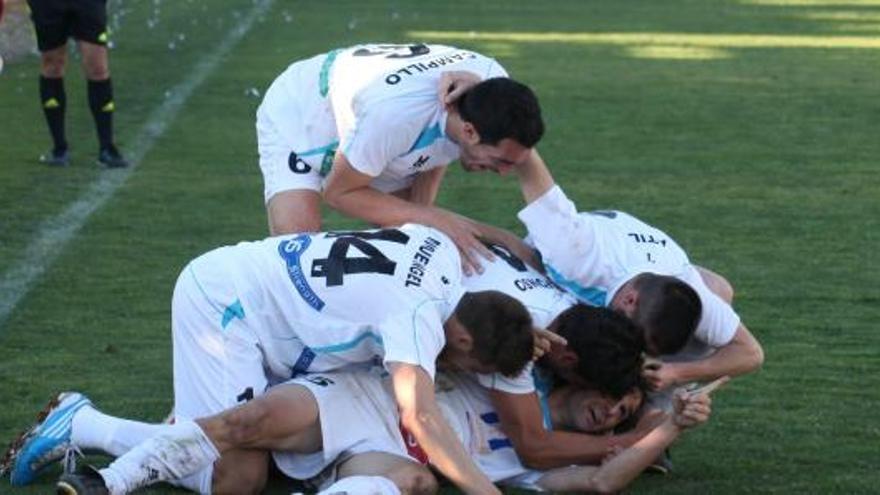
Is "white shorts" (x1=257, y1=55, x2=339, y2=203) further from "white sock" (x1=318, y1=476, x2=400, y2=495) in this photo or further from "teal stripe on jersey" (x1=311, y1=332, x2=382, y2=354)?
"white sock" (x1=318, y1=476, x2=400, y2=495)

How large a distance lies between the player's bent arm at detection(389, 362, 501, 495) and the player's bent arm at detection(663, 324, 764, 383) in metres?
1.06

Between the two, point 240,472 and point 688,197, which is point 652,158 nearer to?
point 688,197

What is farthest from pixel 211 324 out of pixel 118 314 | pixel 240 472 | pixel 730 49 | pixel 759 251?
pixel 730 49

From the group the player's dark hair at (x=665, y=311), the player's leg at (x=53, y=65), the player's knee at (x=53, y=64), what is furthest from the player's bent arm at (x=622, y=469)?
the player's knee at (x=53, y=64)

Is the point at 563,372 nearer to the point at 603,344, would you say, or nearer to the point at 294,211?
the point at 603,344

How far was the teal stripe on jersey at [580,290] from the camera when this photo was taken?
6434mm

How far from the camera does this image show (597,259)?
638cm

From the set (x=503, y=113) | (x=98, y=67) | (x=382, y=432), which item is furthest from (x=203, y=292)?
(x=98, y=67)

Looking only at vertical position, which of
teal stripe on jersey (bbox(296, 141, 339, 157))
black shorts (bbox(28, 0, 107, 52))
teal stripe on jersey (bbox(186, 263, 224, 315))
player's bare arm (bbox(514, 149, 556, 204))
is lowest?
black shorts (bbox(28, 0, 107, 52))

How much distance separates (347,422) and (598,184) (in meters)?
5.63

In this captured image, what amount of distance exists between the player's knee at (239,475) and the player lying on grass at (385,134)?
2.84 ft

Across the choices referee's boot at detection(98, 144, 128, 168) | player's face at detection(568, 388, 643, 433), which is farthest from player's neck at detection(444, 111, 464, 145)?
referee's boot at detection(98, 144, 128, 168)

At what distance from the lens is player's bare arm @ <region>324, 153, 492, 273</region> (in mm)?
6387

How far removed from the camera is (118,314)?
819 centimetres
